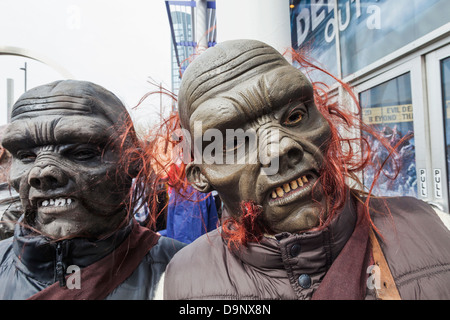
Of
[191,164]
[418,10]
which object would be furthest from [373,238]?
[418,10]

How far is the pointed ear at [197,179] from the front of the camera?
1.02 m

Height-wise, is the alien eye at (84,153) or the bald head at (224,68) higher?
the bald head at (224,68)

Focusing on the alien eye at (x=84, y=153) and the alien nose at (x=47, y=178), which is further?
the alien eye at (x=84, y=153)

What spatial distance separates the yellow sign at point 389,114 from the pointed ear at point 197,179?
1849 millimetres

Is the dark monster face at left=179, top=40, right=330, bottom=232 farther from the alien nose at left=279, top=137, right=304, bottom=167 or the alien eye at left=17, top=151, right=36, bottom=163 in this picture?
the alien eye at left=17, top=151, right=36, bottom=163

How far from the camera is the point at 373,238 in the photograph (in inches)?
37.3

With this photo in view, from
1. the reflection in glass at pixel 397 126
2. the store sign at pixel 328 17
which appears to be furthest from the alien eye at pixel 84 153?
the store sign at pixel 328 17

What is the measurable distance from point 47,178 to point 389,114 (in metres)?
2.77

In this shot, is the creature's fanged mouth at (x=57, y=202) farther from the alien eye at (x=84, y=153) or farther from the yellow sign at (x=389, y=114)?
the yellow sign at (x=389, y=114)

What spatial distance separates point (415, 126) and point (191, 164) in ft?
7.07

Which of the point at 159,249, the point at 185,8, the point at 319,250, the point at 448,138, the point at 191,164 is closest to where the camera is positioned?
the point at 319,250

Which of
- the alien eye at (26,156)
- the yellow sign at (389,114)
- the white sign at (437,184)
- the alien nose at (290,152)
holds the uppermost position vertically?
the yellow sign at (389,114)

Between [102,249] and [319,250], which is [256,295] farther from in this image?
[102,249]

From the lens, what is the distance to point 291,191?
0.88 m
